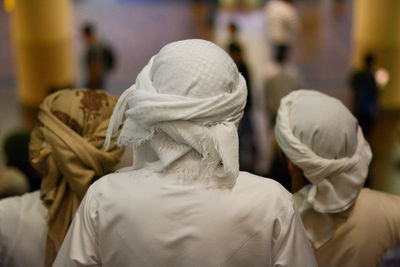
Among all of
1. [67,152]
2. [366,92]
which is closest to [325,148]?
[67,152]

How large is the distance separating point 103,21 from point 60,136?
11738 millimetres

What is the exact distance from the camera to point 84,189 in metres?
2.39

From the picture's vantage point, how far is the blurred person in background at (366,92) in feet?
21.8

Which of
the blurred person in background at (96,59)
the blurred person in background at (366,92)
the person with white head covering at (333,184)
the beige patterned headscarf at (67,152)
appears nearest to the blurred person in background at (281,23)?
the blurred person in background at (96,59)

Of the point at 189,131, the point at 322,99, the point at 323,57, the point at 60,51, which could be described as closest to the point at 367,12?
the point at 323,57

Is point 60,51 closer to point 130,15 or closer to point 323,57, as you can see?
point 323,57

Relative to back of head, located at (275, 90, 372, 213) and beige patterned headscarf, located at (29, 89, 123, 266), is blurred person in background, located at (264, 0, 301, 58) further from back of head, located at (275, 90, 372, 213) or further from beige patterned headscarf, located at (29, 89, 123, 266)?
beige patterned headscarf, located at (29, 89, 123, 266)

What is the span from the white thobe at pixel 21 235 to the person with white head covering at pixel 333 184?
3.09ft

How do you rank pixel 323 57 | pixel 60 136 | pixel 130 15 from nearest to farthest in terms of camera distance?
pixel 60 136
pixel 323 57
pixel 130 15

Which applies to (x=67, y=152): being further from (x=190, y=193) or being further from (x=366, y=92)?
(x=366, y=92)

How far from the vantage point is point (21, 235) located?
2.42 m

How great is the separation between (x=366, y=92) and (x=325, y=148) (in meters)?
4.52

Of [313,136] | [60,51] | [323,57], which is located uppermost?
[313,136]

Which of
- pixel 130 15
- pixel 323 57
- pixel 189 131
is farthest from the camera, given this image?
pixel 130 15
